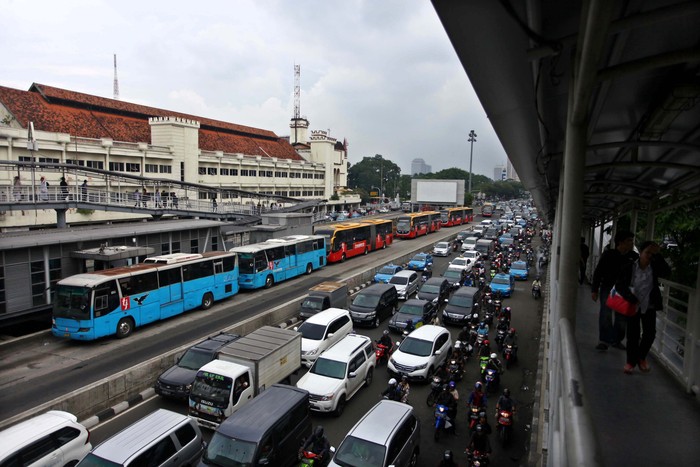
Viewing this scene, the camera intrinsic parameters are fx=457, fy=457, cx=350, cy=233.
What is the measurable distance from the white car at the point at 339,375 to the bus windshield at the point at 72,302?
24.0 ft

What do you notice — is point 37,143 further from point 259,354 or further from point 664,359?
point 664,359

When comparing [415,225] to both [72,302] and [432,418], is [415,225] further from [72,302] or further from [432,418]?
[432,418]

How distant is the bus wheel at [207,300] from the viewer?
18453 mm

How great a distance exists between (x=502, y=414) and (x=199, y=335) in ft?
32.9

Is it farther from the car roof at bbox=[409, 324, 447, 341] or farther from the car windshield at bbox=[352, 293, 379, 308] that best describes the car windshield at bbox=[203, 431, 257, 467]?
the car windshield at bbox=[352, 293, 379, 308]

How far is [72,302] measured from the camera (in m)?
13.7

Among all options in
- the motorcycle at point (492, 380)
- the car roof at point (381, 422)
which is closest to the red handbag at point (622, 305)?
the car roof at point (381, 422)

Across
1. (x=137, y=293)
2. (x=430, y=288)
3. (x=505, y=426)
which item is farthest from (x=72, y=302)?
(x=430, y=288)

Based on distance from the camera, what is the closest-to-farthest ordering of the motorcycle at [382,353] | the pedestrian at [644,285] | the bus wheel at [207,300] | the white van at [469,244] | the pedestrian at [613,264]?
1. the pedestrian at [644,285]
2. the pedestrian at [613,264]
3. the motorcycle at [382,353]
4. the bus wheel at [207,300]
5. the white van at [469,244]

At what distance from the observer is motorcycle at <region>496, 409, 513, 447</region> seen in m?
9.27

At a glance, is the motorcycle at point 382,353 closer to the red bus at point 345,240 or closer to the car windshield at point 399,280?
the car windshield at point 399,280

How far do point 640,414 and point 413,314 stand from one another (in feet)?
41.7

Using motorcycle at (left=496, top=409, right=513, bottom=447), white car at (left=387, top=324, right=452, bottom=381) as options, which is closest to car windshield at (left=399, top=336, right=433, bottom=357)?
white car at (left=387, top=324, right=452, bottom=381)

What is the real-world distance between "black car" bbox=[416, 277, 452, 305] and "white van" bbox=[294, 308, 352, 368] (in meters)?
5.26
